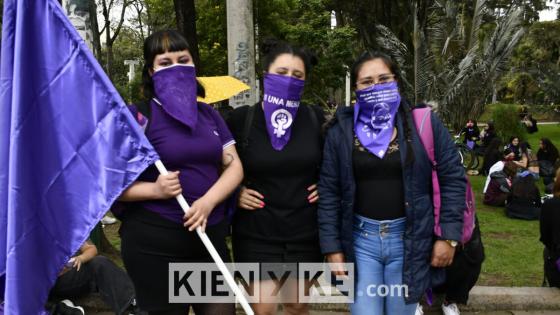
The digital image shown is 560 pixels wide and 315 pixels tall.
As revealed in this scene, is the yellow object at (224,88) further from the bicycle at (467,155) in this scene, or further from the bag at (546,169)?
the bicycle at (467,155)

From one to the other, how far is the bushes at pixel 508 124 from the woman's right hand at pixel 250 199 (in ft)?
46.1

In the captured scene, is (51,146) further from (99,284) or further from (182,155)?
(99,284)

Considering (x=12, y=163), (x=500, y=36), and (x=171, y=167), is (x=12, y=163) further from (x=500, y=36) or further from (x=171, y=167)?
(x=500, y=36)

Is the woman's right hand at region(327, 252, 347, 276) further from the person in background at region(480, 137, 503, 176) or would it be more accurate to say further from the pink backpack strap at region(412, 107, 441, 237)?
the person in background at region(480, 137, 503, 176)

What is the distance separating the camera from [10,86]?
2324mm

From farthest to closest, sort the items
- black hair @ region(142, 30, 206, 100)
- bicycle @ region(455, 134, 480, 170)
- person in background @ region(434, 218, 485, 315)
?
bicycle @ region(455, 134, 480, 170), person in background @ region(434, 218, 485, 315), black hair @ region(142, 30, 206, 100)

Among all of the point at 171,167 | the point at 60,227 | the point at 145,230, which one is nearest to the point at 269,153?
the point at 171,167

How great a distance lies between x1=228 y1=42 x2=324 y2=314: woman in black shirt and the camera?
106 inches

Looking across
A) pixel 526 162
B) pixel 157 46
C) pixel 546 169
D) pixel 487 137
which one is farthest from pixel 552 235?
pixel 487 137

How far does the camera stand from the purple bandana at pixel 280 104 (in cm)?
273

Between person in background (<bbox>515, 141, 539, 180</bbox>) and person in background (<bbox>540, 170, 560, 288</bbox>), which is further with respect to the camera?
person in background (<bbox>515, 141, 539, 180</bbox>)

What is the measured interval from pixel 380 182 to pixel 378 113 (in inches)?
13.8

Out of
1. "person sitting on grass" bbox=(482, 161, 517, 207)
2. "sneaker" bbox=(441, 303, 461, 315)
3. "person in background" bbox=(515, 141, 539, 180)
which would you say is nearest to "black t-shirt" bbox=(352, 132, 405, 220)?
"sneaker" bbox=(441, 303, 461, 315)

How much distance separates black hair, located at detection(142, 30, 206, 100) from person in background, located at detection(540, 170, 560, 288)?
3.15m
